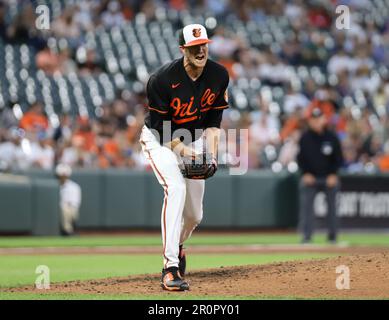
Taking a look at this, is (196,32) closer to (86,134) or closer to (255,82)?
(86,134)

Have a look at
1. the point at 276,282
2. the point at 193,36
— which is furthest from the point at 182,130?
the point at 276,282

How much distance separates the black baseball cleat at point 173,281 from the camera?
7.81 m

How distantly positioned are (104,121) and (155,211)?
1.95m

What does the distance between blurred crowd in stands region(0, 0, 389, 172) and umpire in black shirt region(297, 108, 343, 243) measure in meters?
2.72

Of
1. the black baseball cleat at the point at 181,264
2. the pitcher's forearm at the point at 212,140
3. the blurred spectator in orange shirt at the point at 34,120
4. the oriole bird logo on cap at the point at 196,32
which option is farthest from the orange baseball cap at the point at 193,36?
the blurred spectator in orange shirt at the point at 34,120

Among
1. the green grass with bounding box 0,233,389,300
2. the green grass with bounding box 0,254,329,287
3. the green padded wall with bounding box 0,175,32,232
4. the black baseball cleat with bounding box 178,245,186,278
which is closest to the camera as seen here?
the black baseball cleat with bounding box 178,245,186,278

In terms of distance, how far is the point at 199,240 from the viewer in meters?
16.4

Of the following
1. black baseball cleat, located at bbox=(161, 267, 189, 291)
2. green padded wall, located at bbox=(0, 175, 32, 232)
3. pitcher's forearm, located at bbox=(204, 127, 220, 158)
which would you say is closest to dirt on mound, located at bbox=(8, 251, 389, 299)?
black baseball cleat, located at bbox=(161, 267, 189, 291)

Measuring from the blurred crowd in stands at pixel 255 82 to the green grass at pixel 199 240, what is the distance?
144cm

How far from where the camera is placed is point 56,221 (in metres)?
16.4

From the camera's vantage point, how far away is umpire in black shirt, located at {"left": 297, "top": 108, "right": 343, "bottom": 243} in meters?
15.2

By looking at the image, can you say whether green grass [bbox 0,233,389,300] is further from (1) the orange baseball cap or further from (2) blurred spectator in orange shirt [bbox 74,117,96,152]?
(1) the orange baseball cap

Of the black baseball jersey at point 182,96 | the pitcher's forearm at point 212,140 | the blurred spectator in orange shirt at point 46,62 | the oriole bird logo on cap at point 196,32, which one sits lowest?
the pitcher's forearm at point 212,140

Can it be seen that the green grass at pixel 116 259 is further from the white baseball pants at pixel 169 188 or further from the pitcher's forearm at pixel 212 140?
the pitcher's forearm at pixel 212 140
